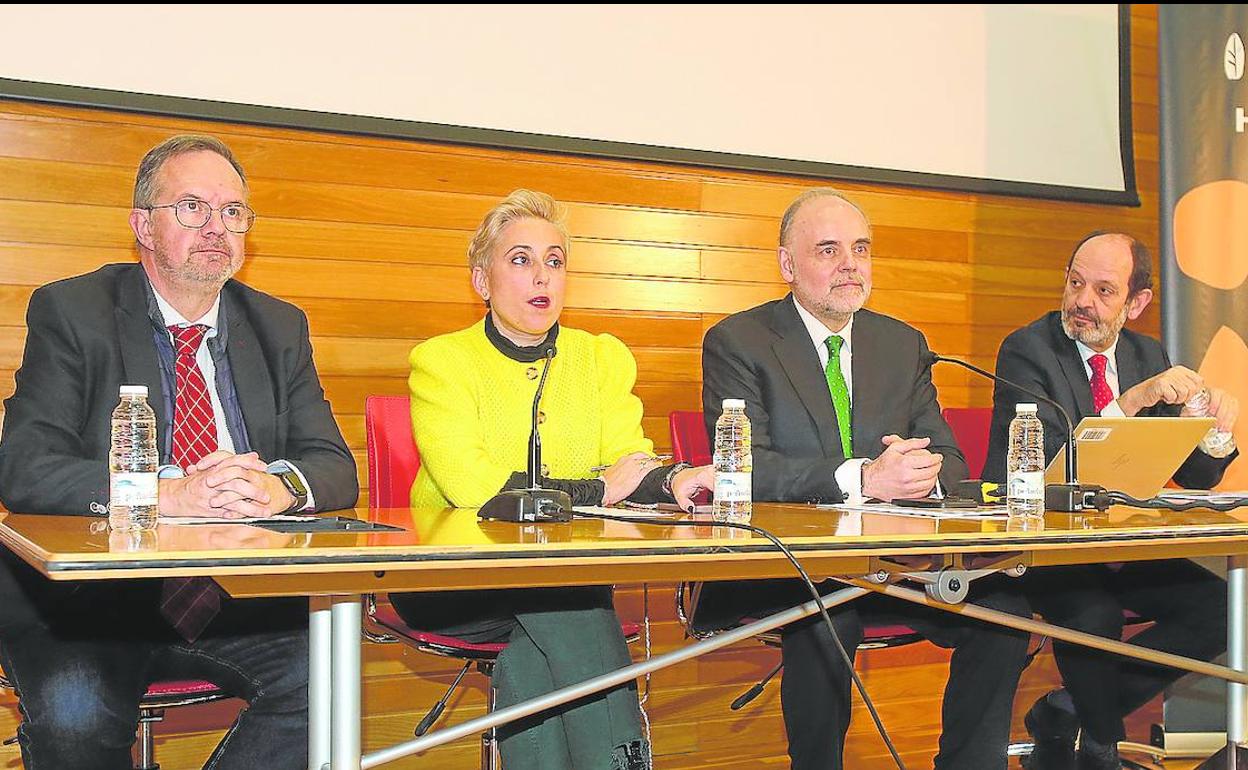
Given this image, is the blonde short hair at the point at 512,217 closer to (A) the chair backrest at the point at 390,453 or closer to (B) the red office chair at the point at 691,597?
(A) the chair backrest at the point at 390,453

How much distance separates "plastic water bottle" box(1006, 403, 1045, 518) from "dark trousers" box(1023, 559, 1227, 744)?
0.67 m

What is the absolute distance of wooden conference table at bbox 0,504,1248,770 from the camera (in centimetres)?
148

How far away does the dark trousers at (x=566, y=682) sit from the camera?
2104mm

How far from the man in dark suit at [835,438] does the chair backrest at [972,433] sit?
1.06 feet

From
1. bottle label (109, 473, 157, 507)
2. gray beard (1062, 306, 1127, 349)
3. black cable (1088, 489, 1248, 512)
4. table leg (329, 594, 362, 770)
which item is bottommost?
table leg (329, 594, 362, 770)

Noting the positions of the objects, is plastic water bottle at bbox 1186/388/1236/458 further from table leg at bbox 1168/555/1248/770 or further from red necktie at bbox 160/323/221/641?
red necktie at bbox 160/323/221/641

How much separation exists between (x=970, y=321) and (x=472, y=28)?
183cm

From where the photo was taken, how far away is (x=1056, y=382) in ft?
10.5

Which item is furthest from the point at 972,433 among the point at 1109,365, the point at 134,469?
the point at 134,469

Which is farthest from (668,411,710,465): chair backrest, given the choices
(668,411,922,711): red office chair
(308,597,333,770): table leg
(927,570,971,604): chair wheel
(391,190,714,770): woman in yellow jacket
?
(308,597,333,770): table leg

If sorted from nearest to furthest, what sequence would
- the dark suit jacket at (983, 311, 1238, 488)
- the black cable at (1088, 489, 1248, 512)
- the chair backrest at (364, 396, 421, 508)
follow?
the black cable at (1088, 489, 1248, 512) < the chair backrest at (364, 396, 421, 508) < the dark suit jacket at (983, 311, 1238, 488)

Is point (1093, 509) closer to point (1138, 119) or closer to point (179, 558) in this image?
point (179, 558)

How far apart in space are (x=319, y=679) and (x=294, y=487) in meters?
0.52

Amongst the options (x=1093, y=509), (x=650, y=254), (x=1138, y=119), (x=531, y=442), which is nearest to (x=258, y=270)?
(x=650, y=254)
